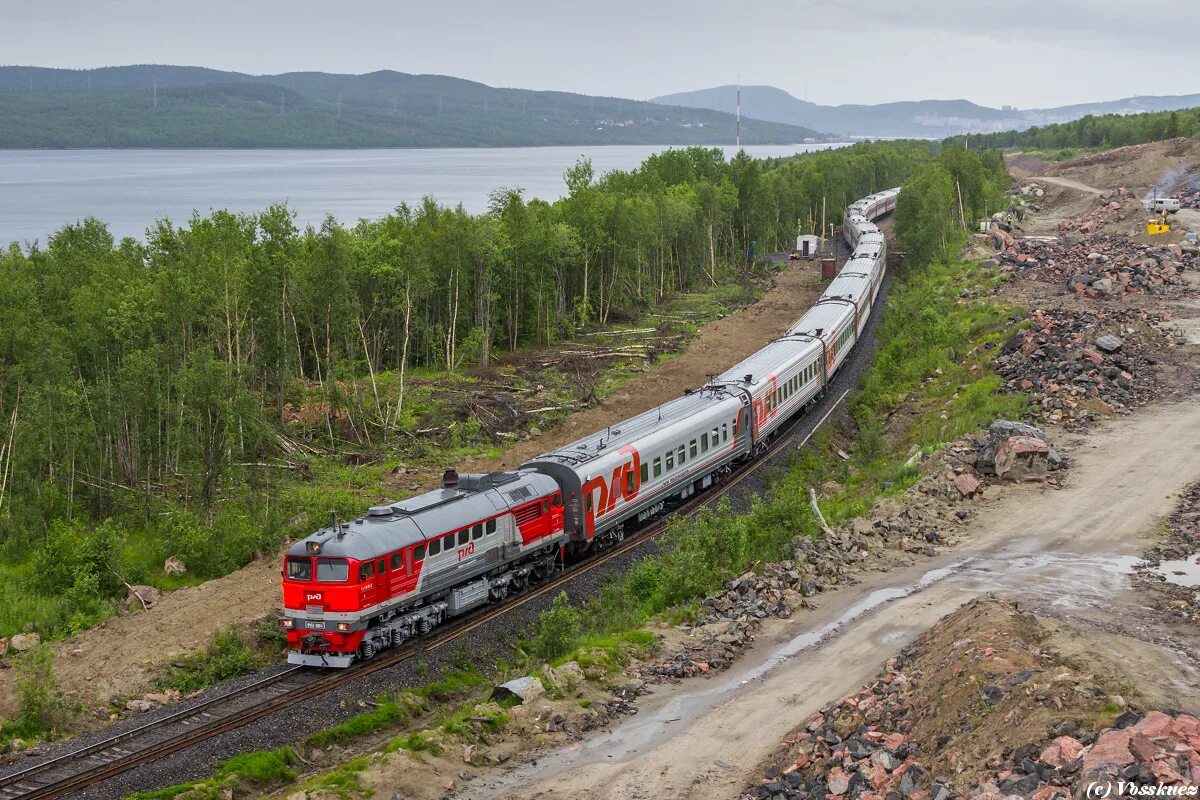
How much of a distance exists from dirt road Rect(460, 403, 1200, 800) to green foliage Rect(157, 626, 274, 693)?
9569 mm

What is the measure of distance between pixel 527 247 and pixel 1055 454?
1394 inches

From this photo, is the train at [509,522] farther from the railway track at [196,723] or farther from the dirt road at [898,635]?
the dirt road at [898,635]

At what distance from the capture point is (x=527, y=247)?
62750mm

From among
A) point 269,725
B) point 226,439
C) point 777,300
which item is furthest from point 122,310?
point 777,300

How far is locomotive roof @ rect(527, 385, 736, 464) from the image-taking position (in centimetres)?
3228

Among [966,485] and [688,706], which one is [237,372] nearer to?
[688,706]

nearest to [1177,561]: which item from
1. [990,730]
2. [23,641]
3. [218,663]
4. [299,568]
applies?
[990,730]

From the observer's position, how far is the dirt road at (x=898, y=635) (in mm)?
18125

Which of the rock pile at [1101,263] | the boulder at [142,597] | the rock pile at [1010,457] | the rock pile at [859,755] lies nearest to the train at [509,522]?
the boulder at [142,597]

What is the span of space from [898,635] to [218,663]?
15069 mm

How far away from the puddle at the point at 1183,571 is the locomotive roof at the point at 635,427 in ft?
48.6

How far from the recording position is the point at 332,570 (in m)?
24.1

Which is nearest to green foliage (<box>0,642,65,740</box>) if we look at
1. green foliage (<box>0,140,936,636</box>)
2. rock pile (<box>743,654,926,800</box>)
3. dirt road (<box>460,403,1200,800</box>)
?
green foliage (<box>0,140,936,636</box>)

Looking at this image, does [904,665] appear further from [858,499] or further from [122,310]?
[122,310]
